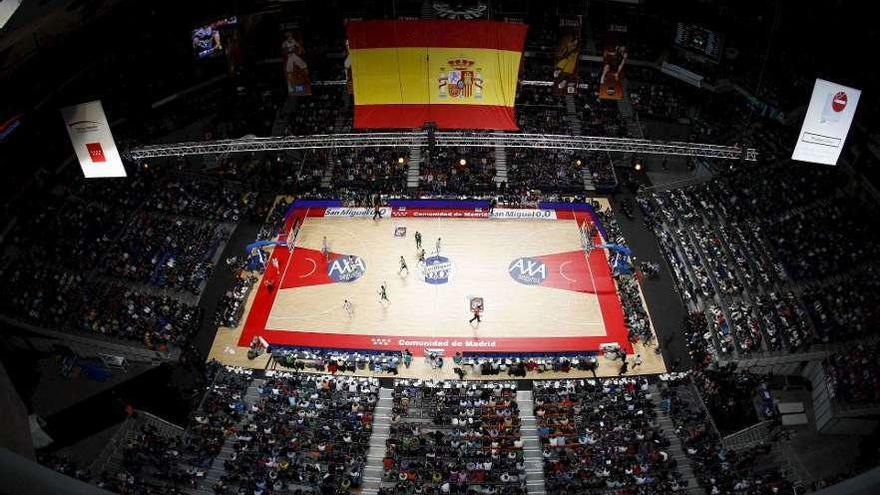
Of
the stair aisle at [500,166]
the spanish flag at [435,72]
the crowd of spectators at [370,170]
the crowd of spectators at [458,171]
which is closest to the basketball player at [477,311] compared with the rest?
the spanish flag at [435,72]

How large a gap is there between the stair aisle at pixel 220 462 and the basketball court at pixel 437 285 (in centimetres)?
314

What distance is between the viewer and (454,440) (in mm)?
25219

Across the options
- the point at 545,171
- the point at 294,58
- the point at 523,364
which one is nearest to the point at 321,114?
the point at 294,58

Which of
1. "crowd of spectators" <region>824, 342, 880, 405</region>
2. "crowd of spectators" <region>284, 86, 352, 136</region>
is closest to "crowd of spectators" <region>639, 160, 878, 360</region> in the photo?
"crowd of spectators" <region>824, 342, 880, 405</region>

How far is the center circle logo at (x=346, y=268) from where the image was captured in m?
34.8

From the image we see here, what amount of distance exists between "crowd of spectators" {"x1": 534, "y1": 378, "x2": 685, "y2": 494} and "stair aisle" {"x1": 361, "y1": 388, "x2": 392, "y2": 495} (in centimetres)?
633

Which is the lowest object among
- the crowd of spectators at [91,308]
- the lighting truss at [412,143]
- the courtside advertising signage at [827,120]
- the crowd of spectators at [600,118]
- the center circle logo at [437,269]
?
the crowd of spectators at [91,308]

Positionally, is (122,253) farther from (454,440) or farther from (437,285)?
(454,440)

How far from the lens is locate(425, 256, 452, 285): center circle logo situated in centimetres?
3447

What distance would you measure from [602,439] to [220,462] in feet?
49.5

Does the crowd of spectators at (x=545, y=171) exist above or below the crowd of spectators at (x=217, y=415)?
above

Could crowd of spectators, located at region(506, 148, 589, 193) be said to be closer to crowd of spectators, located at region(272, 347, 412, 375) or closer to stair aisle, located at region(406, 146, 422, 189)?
stair aisle, located at region(406, 146, 422, 189)

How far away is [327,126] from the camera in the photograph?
139ft

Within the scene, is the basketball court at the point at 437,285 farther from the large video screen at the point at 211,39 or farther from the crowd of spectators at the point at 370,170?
the large video screen at the point at 211,39
